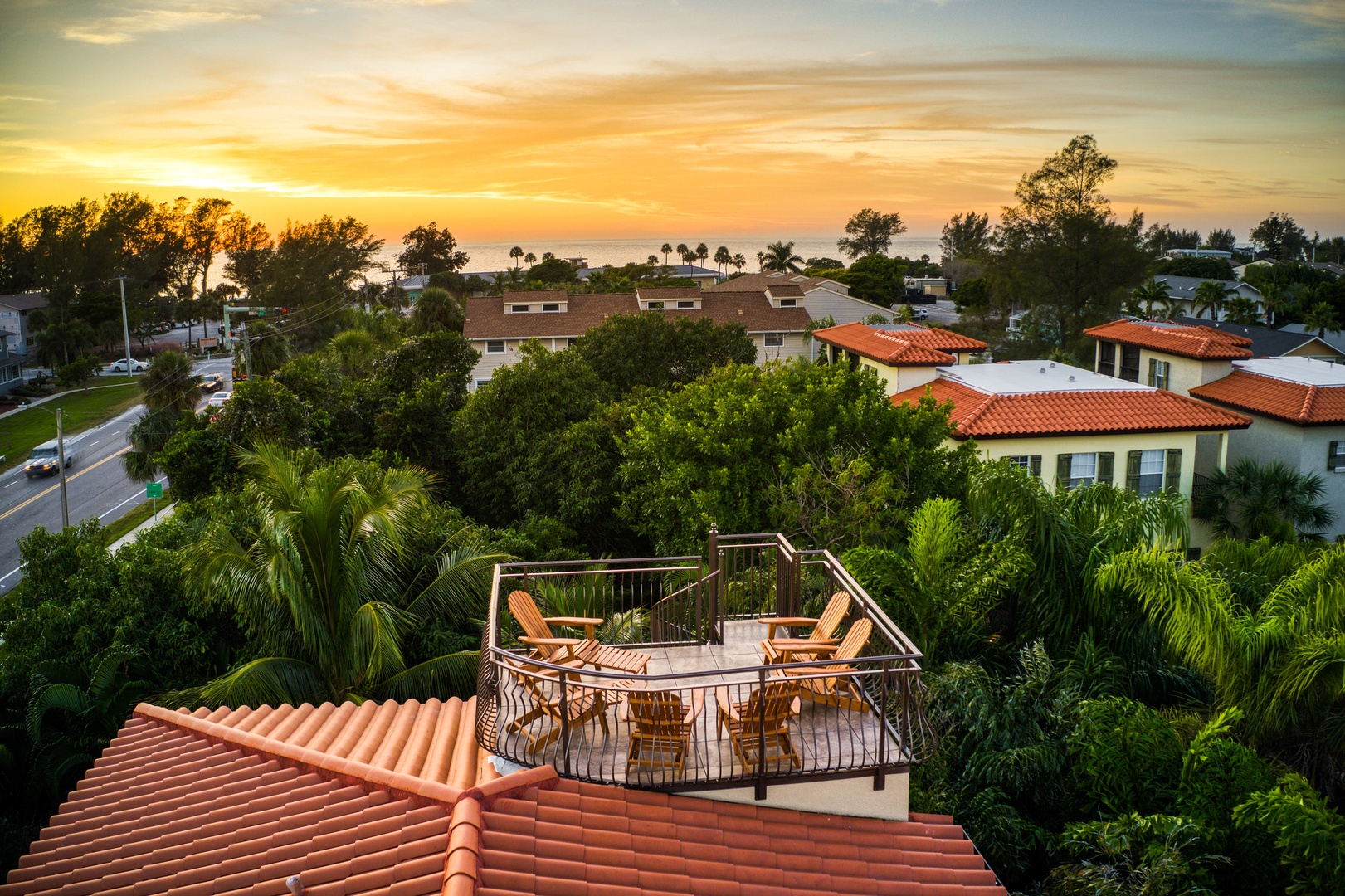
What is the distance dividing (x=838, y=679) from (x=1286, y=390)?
2968 cm

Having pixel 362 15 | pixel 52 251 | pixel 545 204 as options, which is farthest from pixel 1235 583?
pixel 52 251

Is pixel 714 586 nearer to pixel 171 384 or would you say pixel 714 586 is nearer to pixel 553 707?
pixel 553 707

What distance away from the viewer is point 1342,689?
375 inches

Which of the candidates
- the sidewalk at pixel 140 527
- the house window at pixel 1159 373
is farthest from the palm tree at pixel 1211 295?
the sidewalk at pixel 140 527

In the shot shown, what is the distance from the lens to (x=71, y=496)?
45.9 metres

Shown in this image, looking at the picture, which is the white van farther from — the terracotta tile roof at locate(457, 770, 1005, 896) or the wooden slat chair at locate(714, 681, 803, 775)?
the wooden slat chair at locate(714, 681, 803, 775)

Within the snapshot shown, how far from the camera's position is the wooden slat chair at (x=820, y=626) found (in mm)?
8070

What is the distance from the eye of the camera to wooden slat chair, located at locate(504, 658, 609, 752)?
7480 millimetres

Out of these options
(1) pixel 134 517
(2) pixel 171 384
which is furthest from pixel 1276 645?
(2) pixel 171 384

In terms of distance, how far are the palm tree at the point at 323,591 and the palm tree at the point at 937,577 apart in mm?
6144

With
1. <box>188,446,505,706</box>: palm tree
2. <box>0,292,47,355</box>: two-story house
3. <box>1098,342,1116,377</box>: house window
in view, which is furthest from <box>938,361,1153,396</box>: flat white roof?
<box>0,292,47,355</box>: two-story house

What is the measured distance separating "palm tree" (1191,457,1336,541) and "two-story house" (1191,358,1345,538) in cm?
86

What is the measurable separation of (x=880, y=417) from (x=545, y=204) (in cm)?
6668

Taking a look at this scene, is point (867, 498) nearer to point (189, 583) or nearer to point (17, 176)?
point (189, 583)
